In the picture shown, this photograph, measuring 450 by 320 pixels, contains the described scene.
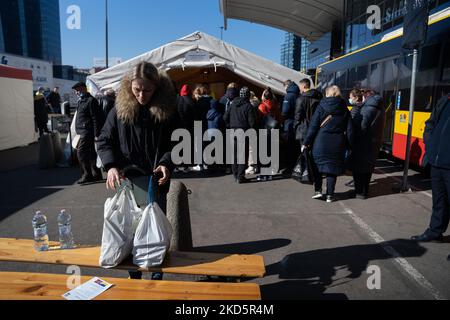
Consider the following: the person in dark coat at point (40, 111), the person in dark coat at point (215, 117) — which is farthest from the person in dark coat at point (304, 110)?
the person in dark coat at point (40, 111)

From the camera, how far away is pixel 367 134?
19.0 ft

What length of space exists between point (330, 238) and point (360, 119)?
8.03ft

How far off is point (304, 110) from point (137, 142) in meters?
4.91

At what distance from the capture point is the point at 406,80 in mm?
7836

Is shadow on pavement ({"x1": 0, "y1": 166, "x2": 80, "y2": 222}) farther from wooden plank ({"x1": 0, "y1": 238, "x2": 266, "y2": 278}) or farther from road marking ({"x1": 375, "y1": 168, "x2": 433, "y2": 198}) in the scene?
road marking ({"x1": 375, "y1": 168, "x2": 433, "y2": 198})

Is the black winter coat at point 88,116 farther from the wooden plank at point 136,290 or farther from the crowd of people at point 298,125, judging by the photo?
the wooden plank at point 136,290

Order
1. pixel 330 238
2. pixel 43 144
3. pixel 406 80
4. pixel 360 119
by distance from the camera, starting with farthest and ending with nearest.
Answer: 1. pixel 43 144
2. pixel 406 80
3. pixel 360 119
4. pixel 330 238

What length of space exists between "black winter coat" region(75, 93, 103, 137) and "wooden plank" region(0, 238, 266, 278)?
14.5 feet

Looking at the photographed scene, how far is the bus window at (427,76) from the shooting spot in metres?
6.77

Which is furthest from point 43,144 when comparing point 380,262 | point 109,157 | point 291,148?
point 380,262

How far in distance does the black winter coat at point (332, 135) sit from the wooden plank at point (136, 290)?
150 inches

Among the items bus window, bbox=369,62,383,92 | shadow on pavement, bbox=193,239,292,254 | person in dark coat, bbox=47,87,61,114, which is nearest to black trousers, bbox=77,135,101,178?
shadow on pavement, bbox=193,239,292,254

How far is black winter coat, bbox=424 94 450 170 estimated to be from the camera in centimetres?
371
